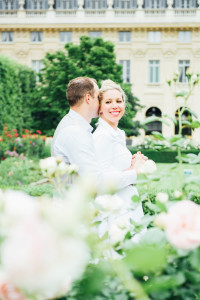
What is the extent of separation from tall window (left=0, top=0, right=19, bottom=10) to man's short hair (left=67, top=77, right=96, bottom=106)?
26.1 metres

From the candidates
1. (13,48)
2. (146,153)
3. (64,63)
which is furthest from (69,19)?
(146,153)

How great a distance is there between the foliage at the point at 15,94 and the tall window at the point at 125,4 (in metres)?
9.54

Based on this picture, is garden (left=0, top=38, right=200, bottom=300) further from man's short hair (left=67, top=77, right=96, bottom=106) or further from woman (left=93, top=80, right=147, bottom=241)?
man's short hair (left=67, top=77, right=96, bottom=106)

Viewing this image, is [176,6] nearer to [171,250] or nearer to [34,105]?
[34,105]

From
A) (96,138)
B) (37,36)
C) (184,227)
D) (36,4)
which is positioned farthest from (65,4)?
(184,227)

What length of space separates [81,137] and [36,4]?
2648 centimetres

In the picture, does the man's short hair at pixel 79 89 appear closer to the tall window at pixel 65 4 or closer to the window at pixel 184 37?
the window at pixel 184 37

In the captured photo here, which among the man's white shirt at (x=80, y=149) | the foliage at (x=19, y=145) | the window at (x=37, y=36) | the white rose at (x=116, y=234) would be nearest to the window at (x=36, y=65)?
the window at (x=37, y=36)

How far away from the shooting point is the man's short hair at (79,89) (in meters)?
2.25

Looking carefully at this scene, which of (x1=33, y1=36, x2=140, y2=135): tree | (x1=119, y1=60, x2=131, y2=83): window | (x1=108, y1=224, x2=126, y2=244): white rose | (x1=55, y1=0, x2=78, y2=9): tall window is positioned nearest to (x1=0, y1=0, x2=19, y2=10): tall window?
(x1=55, y1=0, x2=78, y2=9): tall window

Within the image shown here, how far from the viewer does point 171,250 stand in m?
1.07

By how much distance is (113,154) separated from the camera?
2379mm

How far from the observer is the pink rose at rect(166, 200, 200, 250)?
0.86 meters

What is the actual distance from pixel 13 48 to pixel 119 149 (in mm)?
24944
